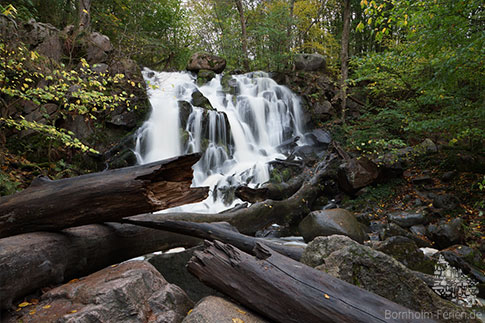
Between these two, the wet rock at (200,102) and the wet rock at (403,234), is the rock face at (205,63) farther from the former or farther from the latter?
the wet rock at (403,234)

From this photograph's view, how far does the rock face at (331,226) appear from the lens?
6.06m

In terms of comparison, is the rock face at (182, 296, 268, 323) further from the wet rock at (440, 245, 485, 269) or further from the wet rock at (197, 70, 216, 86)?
the wet rock at (197, 70, 216, 86)

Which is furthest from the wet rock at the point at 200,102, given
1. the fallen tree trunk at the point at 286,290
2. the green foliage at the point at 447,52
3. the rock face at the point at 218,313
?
the rock face at the point at 218,313

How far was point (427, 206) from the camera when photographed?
791 cm

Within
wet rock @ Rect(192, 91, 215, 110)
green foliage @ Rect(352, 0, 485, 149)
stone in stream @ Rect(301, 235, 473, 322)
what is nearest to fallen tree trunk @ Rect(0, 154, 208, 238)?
stone in stream @ Rect(301, 235, 473, 322)

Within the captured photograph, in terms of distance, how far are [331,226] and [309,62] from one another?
14.4 m

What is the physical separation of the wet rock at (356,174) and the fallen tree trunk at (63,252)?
23.7 ft

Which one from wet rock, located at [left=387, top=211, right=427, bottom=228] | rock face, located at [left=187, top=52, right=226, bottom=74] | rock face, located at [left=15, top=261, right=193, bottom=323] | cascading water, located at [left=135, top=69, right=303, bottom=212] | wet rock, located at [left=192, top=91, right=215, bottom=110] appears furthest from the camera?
rock face, located at [left=187, top=52, right=226, bottom=74]

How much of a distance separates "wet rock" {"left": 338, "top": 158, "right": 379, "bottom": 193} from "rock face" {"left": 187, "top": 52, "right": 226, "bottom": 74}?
10873mm

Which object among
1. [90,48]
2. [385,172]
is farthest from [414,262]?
[90,48]

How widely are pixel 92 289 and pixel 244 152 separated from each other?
1003 centimetres

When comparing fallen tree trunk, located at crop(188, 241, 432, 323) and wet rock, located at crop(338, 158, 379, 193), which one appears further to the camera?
wet rock, located at crop(338, 158, 379, 193)

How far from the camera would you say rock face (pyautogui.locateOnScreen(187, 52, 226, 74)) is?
16.6 metres

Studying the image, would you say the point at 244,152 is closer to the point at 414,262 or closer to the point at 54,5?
the point at 414,262
